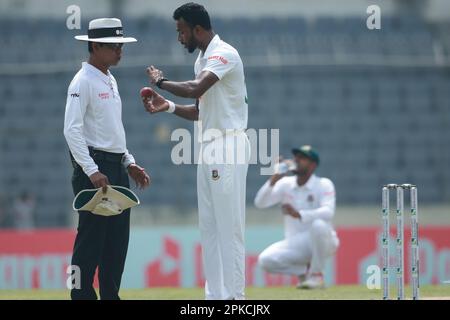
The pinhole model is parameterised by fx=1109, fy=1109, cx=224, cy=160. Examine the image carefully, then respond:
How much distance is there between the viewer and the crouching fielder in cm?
1182

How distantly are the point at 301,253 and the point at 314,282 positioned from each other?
2.01 ft

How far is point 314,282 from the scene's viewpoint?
A: 37.8ft

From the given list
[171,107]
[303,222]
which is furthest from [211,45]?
[303,222]

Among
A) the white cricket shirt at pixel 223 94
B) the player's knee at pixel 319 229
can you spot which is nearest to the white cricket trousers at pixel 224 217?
the white cricket shirt at pixel 223 94

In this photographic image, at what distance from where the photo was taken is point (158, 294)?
10625 millimetres

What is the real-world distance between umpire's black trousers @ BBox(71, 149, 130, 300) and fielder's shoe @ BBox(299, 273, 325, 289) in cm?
388

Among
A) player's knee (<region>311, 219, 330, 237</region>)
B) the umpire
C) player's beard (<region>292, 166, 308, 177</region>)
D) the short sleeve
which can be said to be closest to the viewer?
the short sleeve

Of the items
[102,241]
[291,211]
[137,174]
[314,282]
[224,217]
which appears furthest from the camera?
[291,211]

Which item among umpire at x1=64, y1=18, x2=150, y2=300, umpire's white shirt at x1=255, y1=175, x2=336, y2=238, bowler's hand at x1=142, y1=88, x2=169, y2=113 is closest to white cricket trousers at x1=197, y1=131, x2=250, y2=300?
bowler's hand at x1=142, y1=88, x2=169, y2=113

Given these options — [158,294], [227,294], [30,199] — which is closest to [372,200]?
[30,199]

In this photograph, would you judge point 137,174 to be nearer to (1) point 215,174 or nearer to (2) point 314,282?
(1) point 215,174

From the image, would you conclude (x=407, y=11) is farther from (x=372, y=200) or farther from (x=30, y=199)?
(x=30, y=199)

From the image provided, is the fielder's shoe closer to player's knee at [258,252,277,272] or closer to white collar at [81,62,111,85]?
player's knee at [258,252,277,272]

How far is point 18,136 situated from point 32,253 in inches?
121
